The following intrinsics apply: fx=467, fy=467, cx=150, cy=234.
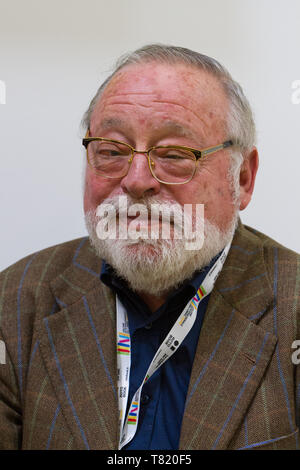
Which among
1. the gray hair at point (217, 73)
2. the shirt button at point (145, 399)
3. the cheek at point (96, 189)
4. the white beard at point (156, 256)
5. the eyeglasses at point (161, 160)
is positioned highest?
the gray hair at point (217, 73)

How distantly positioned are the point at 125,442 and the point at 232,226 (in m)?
0.61

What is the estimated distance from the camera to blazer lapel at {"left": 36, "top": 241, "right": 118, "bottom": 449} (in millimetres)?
1117

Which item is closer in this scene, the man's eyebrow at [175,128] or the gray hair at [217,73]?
the man's eyebrow at [175,128]

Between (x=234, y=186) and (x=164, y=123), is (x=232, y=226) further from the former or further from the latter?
(x=164, y=123)

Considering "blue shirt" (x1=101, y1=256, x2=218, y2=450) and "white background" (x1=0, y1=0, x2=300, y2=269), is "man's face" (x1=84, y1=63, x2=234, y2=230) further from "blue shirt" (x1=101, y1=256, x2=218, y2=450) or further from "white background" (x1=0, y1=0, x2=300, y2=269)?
"white background" (x1=0, y1=0, x2=300, y2=269)

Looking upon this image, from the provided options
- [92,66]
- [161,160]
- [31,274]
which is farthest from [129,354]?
[92,66]

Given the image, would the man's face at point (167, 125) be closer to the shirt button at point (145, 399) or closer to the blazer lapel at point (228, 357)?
the blazer lapel at point (228, 357)

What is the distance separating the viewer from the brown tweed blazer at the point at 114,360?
42.5 inches

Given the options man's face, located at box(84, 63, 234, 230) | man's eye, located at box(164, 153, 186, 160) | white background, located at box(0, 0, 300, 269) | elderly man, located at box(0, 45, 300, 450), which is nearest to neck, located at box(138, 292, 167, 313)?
elderly man, located at box(0, 45, 300, 450)

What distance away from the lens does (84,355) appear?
1.21 meters

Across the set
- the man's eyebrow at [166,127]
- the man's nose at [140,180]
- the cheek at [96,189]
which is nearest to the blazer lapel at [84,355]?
the cheek at [96,189]

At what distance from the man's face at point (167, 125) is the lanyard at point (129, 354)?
18cm

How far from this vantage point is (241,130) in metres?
1.27
